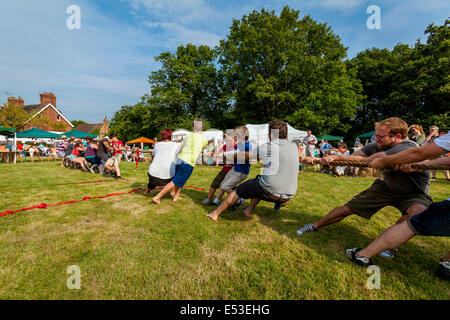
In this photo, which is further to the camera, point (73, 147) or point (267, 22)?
point (267, 22)

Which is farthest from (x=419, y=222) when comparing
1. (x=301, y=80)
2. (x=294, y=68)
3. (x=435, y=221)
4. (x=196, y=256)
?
(x=301, y=80)

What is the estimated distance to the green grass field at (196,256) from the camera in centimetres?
198

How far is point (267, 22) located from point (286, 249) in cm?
2861

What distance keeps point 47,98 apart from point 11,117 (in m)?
17.4

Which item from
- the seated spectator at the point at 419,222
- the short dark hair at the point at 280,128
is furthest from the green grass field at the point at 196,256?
the short dark hair at the point at 280,128

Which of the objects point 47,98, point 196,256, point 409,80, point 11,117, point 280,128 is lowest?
point 196,256

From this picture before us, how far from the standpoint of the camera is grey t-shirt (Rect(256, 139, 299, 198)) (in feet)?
10.1

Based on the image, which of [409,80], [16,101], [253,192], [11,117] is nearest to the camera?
[253,192]

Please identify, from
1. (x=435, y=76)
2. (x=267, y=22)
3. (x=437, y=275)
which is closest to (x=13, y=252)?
(x=437, y=275)

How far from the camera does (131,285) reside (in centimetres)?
202

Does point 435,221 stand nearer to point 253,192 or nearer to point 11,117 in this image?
point 253,192

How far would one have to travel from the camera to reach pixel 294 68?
23.8 meters

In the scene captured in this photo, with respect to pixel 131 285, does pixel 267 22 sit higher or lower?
higher
